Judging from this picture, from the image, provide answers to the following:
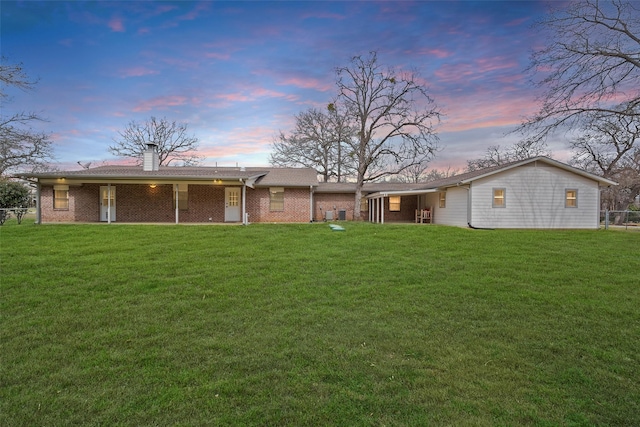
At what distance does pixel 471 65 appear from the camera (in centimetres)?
1334

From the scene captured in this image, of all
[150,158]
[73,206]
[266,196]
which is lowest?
[73,206]

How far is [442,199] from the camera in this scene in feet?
66.5

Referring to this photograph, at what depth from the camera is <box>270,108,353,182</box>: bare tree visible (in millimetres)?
33531

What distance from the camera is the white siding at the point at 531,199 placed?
1688 cm

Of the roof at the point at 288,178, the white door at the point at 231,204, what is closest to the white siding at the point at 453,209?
the roof at the point at 288,178

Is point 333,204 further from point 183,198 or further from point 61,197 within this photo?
point 61,197

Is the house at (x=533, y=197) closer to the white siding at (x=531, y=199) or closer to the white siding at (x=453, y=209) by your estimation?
the white siding at (x=531, y=199)

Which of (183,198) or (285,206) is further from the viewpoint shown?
(285,206)

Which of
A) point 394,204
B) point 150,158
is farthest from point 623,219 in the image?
point 150,158

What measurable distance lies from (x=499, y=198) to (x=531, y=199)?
170 centimetres

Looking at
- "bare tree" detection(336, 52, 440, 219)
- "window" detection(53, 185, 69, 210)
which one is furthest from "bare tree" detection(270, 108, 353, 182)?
"window" detection(53, 185, 69, 210)

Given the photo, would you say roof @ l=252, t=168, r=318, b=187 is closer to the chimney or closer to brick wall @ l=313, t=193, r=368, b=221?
brick wall @ l=313, t=193, r=368, b=221

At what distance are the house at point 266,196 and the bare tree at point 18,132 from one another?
213 cm

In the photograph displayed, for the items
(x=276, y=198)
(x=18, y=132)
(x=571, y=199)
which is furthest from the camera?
(x=276, y=198)
